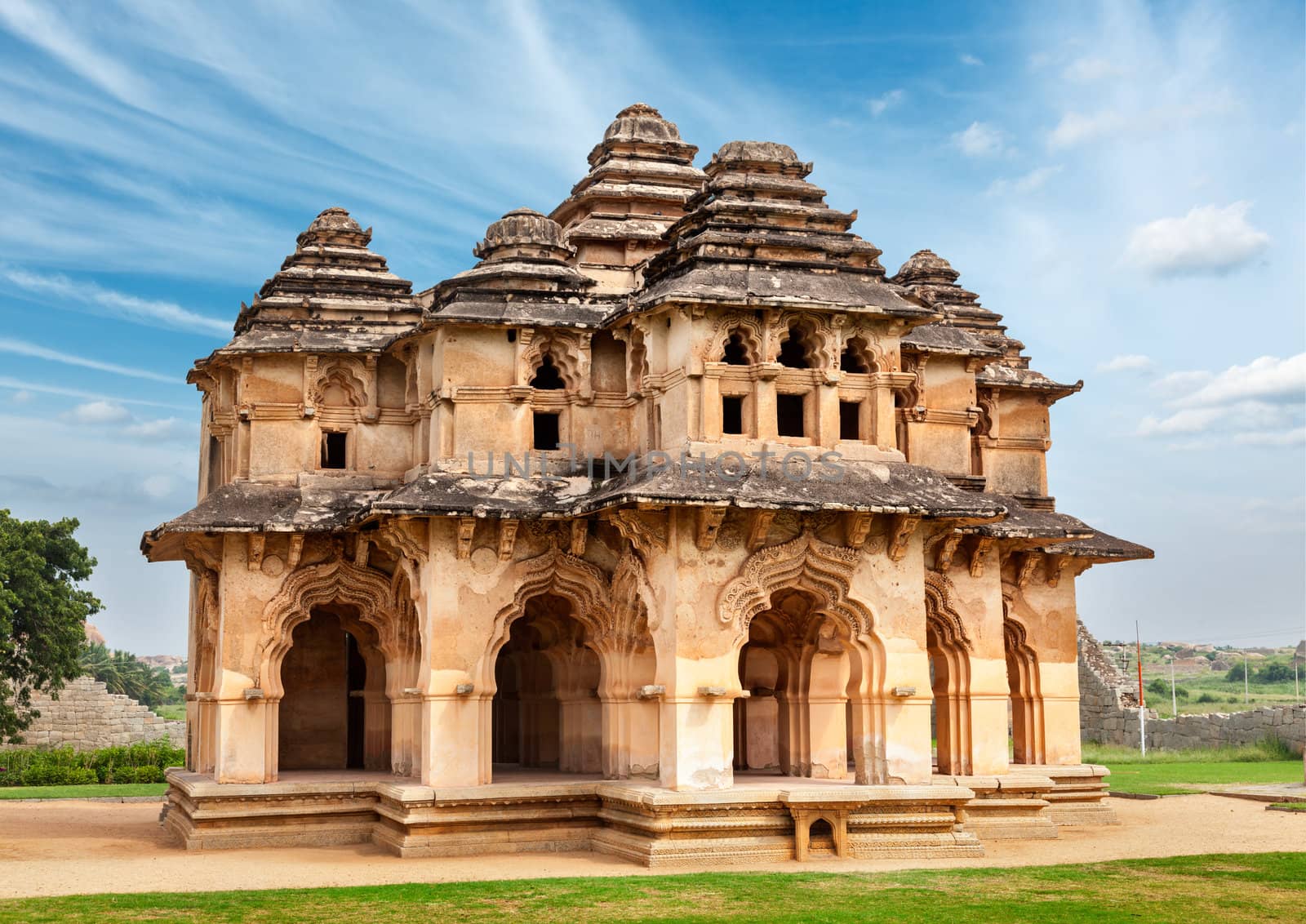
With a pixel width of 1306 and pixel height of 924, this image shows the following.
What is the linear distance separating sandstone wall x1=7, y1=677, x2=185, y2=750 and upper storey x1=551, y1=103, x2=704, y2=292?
23164 millimetres

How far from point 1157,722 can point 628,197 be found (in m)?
22.7

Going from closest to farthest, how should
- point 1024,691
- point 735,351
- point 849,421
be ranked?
point 735,351 → point 849,421 → point 1024,691

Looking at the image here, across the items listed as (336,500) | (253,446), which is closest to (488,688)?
(336,500)

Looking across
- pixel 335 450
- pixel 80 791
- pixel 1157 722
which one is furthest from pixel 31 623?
pixel 1157 722

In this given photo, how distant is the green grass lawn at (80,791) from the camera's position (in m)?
30.2

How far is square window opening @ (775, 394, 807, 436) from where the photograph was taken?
63.5ft

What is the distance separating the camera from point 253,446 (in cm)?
2162

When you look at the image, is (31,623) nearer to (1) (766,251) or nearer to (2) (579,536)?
(2) (579,536)

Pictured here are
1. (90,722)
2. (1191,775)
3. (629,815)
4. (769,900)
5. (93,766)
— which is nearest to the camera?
(769,900)

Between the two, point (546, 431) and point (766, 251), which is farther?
point (546, 431)

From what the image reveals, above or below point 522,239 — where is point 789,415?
below

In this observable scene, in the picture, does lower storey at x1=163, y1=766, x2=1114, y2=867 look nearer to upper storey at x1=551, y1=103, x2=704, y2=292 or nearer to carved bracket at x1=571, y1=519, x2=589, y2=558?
carved bracket at x1=571, y1=519, x2=589, y2=558

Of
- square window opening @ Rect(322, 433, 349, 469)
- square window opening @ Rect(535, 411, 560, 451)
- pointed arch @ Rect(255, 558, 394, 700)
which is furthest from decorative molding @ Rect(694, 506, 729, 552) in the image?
square window opening @ Rect(322, 433, 349, 469)

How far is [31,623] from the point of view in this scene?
3884 centimetres
